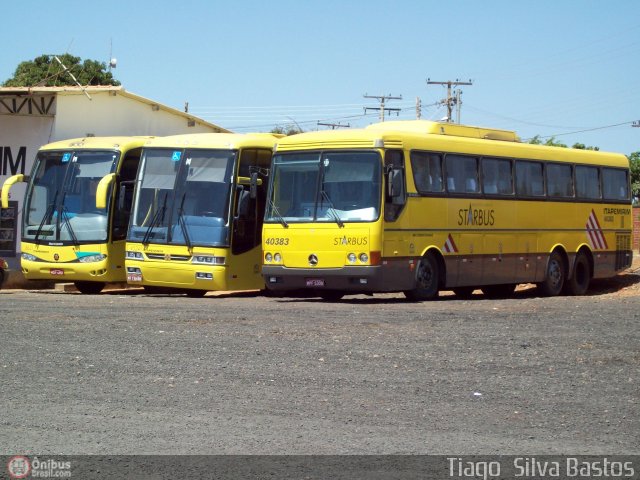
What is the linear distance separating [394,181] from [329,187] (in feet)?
3.93

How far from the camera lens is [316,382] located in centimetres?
1088

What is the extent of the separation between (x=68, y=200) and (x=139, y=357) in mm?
13584

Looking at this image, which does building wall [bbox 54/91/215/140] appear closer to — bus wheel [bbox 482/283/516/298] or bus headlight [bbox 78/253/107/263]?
bus headlight [bbox 78/253/107/263]

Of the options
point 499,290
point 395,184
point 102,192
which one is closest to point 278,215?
point 395,184

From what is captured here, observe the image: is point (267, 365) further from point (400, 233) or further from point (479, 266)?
point (479, 266)

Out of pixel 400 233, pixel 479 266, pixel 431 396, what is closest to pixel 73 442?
pixel 431 396

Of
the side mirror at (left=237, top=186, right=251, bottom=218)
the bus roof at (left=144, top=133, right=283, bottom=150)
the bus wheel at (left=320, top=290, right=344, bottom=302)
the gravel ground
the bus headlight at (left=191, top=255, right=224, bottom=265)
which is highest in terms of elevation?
the bus roof at (left=144, top=133, right=283, bottom=150)

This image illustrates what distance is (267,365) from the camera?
468 inches

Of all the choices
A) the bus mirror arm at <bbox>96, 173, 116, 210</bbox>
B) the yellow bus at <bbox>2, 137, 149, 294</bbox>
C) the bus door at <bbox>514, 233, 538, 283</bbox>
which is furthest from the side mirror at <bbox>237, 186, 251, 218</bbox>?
the bus door at <bbox>514, 233, 538, 283</bbox>

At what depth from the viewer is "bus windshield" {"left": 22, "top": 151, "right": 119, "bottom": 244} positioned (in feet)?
81.4

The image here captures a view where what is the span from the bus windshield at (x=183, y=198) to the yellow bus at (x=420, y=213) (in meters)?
1.38

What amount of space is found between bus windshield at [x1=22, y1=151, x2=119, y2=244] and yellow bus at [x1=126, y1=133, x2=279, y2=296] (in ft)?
4.46

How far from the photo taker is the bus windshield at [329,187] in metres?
20.6

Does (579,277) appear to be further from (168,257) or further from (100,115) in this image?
A: (100,115)
